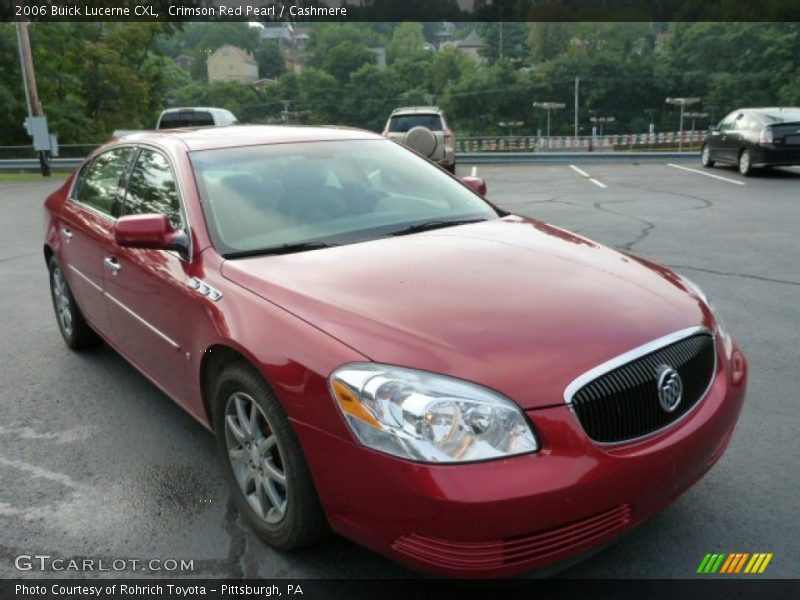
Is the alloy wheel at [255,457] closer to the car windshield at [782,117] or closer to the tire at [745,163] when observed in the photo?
the car windshield at [782,117]

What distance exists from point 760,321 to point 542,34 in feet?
431

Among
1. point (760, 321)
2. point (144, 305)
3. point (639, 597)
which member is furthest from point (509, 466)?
point (760, 321)

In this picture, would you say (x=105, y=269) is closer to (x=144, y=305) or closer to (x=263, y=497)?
(x=144, y=305)

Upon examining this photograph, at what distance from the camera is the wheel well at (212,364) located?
9.16ft

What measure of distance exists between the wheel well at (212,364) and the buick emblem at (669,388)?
4.58ft

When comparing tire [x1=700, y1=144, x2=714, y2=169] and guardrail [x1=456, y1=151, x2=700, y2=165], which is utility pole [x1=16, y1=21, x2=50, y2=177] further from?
tire [x1=700, y1=144, x2=714, y2=169]

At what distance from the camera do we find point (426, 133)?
17.7 m

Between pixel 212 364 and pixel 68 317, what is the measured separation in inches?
107

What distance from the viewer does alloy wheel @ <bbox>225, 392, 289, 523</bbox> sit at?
2691mm

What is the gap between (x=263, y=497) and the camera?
279 cm

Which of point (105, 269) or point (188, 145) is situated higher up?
point (188, 145)

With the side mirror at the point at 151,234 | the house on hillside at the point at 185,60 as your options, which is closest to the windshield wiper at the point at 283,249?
the side mirror at the point at 151,234

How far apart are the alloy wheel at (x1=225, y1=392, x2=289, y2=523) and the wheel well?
13cm

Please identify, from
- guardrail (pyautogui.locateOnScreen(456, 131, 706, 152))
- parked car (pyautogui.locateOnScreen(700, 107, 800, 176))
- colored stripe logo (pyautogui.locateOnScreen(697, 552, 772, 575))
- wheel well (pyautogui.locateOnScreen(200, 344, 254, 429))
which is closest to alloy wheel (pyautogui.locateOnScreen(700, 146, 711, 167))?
parked car (pyautogui.locateOnScreen(700, 107, 800, 176))
